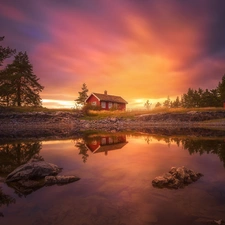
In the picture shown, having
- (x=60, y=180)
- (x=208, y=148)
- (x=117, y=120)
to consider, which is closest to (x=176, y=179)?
(x=60, y=180)

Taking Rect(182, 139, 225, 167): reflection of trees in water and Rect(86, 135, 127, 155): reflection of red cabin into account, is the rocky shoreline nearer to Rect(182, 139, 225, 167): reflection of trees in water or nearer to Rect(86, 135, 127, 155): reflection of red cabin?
Rect(86, 135, 127, 155): reflection of red cabin

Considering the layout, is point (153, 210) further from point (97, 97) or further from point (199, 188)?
point (97, 97)

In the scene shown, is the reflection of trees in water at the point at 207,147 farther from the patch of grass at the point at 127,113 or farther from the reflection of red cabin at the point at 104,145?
the patch of grass at the point at 127,113

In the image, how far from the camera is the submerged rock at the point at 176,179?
21.9 ft

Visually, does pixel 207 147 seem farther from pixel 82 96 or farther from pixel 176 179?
pixel 82 96

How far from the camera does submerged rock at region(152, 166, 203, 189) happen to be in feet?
21.9

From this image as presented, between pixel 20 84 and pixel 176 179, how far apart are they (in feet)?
169

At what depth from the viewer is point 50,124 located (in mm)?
43750

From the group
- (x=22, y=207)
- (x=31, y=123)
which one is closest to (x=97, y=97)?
(x=31, y=123)

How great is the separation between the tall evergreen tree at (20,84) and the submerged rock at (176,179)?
4988cm

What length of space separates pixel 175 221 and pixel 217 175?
14.0ft

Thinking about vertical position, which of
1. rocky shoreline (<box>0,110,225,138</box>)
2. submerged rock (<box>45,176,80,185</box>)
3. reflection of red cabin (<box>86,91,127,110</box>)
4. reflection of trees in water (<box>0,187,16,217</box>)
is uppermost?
reflection of red cabin (<box>86,91,127,110</box>)

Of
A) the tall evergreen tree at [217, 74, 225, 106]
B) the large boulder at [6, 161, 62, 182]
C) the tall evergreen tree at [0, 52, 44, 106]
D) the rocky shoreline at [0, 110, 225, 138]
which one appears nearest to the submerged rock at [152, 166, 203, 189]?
the large boulder at [6, 161, 62, 182]

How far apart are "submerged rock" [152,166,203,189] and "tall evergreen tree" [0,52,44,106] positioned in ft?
164
